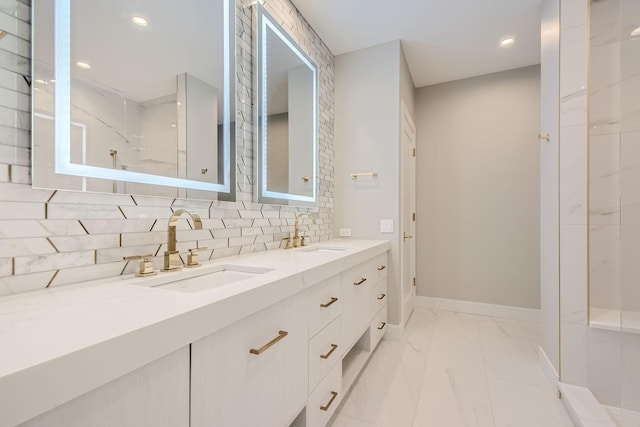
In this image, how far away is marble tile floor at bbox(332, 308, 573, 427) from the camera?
155 cm

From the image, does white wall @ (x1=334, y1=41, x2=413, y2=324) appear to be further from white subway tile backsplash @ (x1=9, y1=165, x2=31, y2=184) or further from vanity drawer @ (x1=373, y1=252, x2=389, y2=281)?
white subway tile backsplash @ (x1=9, y1=165, x2=31, y2=184)

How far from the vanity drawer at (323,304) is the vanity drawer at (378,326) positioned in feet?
2.54

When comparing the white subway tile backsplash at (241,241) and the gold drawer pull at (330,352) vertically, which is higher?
the white subway tile backsplash at (241,241)

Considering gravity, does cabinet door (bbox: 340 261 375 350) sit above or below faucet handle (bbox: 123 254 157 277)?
below

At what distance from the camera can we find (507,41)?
261 centimetres

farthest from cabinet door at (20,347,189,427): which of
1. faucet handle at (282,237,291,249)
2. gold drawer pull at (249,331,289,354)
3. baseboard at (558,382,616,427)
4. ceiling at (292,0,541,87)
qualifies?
ceiling at (292,0,541,87)

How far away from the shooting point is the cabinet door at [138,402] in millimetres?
462

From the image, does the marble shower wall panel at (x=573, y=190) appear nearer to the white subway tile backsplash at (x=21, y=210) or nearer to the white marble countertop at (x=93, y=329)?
the white marble countertop at (x=93, y=329)

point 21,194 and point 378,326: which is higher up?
point 21,194

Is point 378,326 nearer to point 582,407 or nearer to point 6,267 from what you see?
point 582,407

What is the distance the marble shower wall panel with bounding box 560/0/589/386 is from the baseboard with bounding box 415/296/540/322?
1.44 m

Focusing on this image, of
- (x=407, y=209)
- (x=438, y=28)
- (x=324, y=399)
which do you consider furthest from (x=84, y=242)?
(x=438, y=28)

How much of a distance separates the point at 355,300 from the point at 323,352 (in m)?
0.49

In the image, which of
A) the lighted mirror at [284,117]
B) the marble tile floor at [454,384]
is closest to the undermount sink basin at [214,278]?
the lighted mirror at [284,117]
